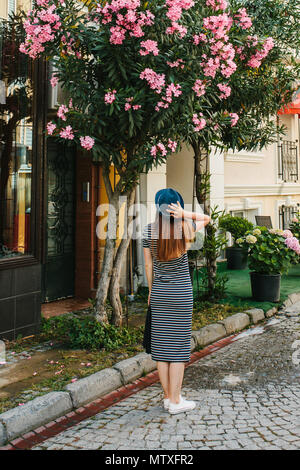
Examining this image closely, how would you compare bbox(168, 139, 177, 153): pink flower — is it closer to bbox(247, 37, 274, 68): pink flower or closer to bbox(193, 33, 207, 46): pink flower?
bbox(193, 33, 207, 46): pink flower

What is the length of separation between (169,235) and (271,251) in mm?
4280

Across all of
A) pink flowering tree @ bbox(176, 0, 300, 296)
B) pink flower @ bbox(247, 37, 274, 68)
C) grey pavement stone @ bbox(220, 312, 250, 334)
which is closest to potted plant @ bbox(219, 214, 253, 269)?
pink flowering tree @ bbox(176, 0, 300, 296)

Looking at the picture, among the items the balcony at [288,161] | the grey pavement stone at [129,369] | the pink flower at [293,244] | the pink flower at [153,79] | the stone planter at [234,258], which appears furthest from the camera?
the balcony at [288,161]

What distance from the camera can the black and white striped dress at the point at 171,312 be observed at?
407 cm

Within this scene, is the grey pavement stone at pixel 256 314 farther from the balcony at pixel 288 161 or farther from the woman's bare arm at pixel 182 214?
the balcony at pixel 288 161

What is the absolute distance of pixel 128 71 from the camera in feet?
17.1

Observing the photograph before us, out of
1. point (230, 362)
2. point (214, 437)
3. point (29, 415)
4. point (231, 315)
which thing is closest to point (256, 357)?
point (230, 362)

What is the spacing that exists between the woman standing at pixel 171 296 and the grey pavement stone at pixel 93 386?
0.72 meters

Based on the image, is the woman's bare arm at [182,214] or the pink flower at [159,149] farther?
the pink flower at [159,149]

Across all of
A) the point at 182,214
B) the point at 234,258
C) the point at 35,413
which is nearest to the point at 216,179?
the point at 234,258

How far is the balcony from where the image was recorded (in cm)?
1526

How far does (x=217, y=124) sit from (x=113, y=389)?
3.67 metres

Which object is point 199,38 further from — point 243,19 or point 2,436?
point 2,436

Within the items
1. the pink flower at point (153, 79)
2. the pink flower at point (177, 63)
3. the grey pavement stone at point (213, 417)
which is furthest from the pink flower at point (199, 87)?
the grey pavement stone at point (213, 417)
